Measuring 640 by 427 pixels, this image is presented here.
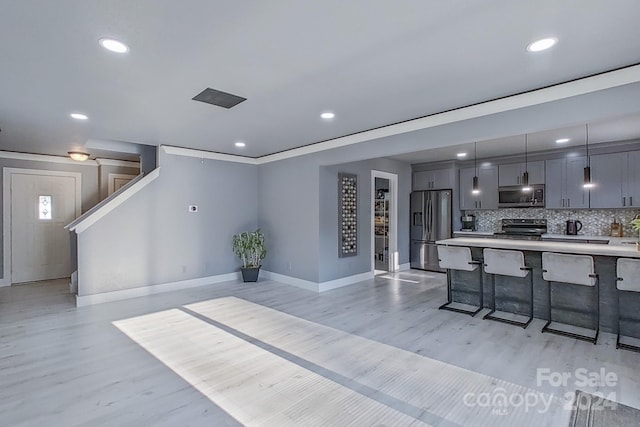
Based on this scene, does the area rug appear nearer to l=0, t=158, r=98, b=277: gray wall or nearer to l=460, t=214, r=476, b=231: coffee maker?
l=460, t=214, r=476, b=231: coffee maker

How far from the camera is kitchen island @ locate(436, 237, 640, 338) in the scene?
11.8 ft

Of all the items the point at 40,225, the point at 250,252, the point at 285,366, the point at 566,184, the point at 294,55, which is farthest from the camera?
the point at 40,225

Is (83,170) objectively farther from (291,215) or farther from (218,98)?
(218,98)

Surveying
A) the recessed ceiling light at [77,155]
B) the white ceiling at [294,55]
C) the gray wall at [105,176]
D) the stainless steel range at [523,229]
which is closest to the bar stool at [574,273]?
the white ceiling at [294,55]

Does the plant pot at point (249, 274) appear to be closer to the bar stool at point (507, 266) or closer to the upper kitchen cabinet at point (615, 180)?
the bar stool at point (507, 266)

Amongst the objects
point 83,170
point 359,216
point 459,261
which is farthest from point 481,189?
point 83,170

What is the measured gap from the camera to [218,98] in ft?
10.8

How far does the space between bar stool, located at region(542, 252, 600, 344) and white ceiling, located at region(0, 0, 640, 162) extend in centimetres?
183

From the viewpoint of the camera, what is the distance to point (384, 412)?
7.34ft

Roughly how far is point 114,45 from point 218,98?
44.2 inches

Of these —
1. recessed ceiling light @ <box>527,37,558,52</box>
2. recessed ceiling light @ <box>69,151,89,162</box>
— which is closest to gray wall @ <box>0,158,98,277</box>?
recessed ceiling light @ <box>69,151,89,162</box>

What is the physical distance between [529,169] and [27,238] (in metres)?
10.0

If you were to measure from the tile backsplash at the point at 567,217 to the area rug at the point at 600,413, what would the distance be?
4.86 meters

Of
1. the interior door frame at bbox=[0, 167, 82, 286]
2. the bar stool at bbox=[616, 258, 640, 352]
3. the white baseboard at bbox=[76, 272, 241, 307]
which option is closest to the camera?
the bar stool at bbox=[616, 258, 640, 352]
